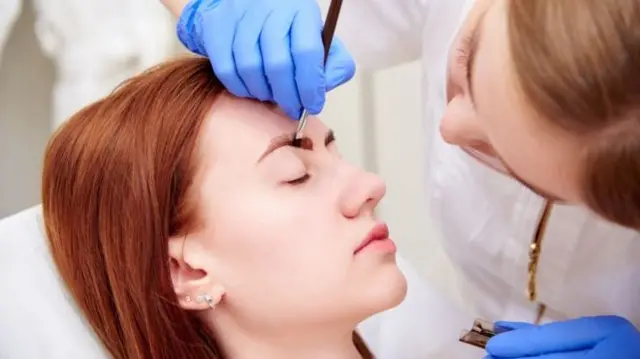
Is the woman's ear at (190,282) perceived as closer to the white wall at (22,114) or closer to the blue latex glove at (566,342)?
the blue latex glove at (566,342)

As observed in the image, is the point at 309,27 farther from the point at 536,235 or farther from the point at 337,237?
the point at 536,235

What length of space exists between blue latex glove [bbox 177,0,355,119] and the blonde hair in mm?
272

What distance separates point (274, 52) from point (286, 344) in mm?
368

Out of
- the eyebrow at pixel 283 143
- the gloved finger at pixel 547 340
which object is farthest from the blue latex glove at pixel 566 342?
the eyebrow at pixel 283 143

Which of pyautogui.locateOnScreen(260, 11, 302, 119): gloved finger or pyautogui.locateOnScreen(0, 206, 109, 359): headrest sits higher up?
pyautogui.locateOnScreen(260, 11, 302, 119): gloved finger

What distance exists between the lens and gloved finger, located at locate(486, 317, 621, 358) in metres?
0.90

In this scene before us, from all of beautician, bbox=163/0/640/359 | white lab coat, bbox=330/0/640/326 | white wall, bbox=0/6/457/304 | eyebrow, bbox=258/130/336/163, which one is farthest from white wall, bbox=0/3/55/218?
eyebrow, bbox=258/130/336/163

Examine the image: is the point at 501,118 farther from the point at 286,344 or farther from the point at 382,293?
the point at 286,344

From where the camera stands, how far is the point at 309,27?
0.96 metres

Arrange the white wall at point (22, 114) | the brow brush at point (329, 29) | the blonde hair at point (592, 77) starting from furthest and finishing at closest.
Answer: the white wall at point (22, 114) → the brow brush at point (329, 29) → the blonde hair at point (592, 77)

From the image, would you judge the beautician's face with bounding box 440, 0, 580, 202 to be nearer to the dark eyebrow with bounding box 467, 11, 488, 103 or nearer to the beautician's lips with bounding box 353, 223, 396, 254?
the dark eyebrow with bounding box 467, 11, 488, 103

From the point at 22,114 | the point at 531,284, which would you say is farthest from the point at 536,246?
the point at 22,114

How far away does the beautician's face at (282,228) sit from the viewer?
3.26 feet

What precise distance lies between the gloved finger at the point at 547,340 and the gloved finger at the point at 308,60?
1.08 feet
